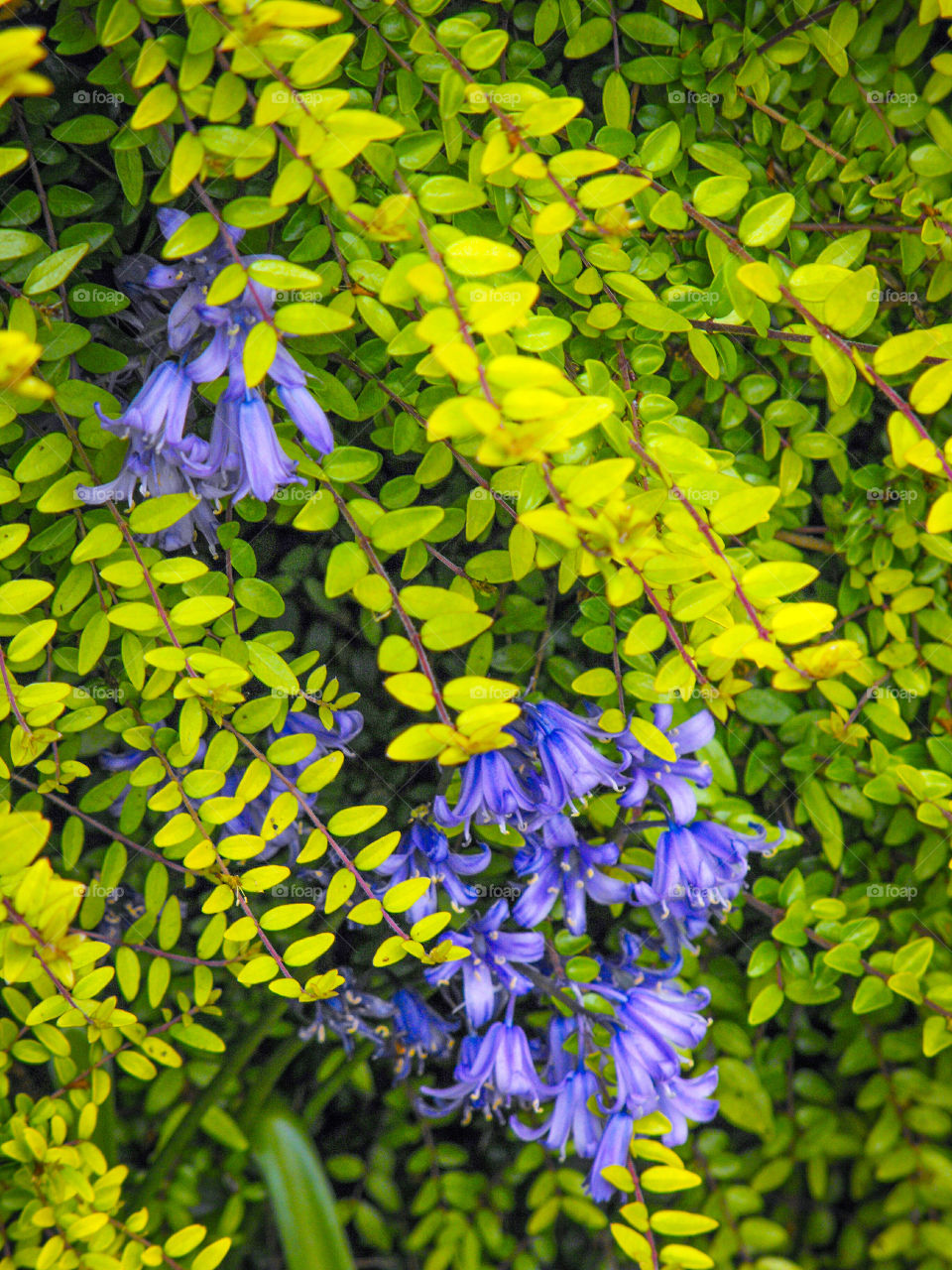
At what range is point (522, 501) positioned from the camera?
0.63 metres

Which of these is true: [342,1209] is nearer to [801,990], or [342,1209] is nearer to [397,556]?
[801,990]

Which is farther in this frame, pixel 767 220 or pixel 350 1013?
pixel 350 1013

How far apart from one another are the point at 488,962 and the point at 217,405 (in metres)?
0.61

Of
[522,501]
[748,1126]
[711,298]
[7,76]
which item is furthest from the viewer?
[748,1126]

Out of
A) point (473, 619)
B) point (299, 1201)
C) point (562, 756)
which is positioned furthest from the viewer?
point (299, 1201)

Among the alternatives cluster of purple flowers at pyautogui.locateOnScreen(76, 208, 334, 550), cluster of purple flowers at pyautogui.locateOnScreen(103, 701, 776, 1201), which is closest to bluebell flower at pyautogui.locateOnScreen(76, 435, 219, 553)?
cluster of purple flowers at pyautogui.locateOnScreen(76, 208, 334, 550)

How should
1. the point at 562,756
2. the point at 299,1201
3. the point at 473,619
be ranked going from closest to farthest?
1. the point at 473,619
2. the point at 562,756
3. the point at 299,1201

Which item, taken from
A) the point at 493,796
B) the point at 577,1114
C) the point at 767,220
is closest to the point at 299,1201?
the point at 577,1114

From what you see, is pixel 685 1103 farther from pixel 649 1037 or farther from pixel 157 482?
pixel 157 482

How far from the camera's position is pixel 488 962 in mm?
839

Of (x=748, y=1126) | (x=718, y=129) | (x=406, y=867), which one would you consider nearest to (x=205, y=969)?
(x=406, y=867)

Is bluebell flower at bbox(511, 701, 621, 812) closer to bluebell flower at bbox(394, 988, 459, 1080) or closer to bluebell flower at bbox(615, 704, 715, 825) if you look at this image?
bluebell flower at bbox(615, 704, 715, 825)

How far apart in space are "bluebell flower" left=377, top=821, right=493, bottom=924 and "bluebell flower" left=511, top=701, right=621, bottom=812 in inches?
4.4

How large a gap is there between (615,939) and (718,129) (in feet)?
3.05
